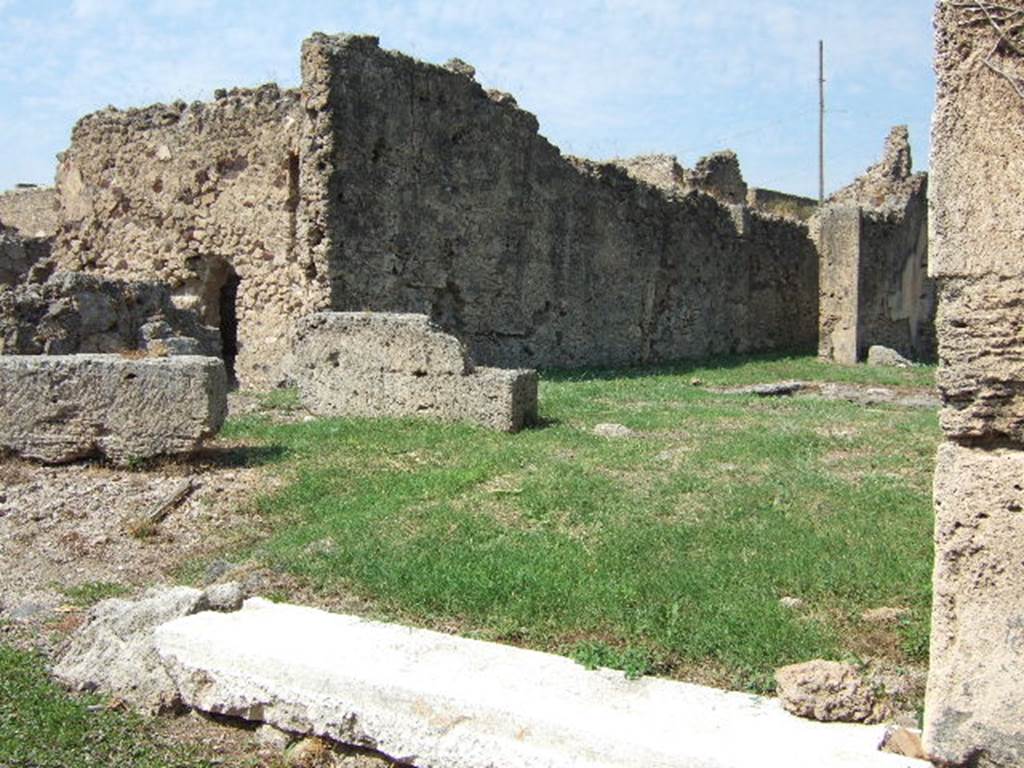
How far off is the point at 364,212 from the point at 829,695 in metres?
10.6

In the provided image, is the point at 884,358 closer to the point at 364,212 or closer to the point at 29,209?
the point at 364,212

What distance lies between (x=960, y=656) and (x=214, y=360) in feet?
18.8

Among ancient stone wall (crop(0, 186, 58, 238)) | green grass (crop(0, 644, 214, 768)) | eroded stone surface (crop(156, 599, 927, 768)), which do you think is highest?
ancient stone wall (crop(0, 186, 58, 238))

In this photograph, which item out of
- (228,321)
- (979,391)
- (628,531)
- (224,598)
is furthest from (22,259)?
(979,391)

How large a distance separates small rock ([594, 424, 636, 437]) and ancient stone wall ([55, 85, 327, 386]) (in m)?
4.78

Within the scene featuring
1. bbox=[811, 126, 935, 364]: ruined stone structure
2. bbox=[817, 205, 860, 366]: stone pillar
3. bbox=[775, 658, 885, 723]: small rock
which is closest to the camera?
bbox=[775, 658, 885, 723]: small rock

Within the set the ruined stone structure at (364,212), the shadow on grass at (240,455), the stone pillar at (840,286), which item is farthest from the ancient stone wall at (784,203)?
the shadow on grass at (240,455)

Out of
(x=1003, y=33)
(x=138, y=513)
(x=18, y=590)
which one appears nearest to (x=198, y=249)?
(x=138, y=513)

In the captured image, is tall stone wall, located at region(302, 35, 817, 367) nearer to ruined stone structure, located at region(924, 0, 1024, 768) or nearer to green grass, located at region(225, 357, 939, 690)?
green grass, located at region(225, 357, 939, 690)

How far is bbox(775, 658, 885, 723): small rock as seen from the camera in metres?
3.29

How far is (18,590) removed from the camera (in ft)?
18.0

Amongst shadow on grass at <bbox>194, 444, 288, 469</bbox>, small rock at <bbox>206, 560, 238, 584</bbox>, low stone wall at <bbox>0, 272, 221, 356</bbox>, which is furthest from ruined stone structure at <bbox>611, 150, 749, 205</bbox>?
small rock at <bbox>206, 560, 238, 584</bbox>

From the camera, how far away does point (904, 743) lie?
3.03m

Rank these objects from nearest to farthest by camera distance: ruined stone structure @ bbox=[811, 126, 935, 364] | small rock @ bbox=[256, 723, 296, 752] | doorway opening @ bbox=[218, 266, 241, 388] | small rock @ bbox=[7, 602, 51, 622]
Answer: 1. small rock @ bbox=[256, 723, 296, 752]
2. small rock @ bbox=[7, 602, 51, 622]
3. doorway opening @ bbox=[218, 266, 241, 388]
4. ruined stone structure @ bbox=[811, 126, 935, 364]
